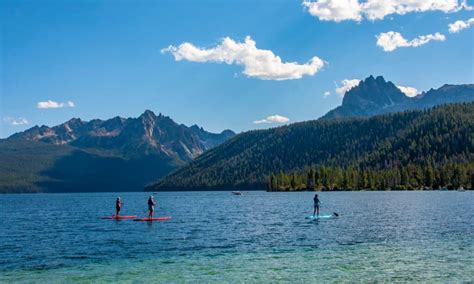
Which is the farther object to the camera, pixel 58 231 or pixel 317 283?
pixel 58 231

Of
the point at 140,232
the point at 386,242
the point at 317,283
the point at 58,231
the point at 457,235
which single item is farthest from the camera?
the point at 58,231

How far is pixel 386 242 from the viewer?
186 feet

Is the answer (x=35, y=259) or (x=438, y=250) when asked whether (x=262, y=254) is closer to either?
A: (x=438, y=250)

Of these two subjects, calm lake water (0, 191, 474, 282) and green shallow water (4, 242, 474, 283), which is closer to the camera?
green shallow water (4, 242, 474, 283)

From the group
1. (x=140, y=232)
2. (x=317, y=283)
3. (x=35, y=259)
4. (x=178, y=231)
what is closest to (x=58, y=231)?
(x=140, y=232)

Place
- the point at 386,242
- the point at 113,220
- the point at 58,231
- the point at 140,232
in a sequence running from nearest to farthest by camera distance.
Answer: the point at 386,242 → the point at 140,232 → the point at 58,231 → the point at 113,220

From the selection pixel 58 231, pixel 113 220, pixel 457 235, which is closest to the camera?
pixel 457 235

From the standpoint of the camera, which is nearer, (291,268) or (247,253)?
(291,268)

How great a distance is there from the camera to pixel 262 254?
4966cm

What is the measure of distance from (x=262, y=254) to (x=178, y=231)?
28576 millimetres

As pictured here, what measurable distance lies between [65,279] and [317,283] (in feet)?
63.1

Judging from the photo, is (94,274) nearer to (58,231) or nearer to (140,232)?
(140,232)

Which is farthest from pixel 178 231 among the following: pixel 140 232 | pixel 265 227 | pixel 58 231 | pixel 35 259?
pixel 35 259

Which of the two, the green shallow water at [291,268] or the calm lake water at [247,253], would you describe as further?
→ the calm lake water at [247,253]
